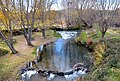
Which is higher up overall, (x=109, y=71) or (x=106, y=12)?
(x=106, y=12)

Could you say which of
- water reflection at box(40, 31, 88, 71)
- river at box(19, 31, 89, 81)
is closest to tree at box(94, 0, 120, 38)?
river at box(19, 31, 89, 81)

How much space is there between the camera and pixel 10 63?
16.6 meters

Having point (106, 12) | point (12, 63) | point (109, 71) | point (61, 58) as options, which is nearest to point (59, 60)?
point (61, 58)

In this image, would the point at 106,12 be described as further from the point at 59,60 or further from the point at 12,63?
the point at 12,63

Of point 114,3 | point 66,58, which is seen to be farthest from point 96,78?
point 114,3

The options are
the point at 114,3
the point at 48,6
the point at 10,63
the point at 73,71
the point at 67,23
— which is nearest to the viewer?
the point at 73,71

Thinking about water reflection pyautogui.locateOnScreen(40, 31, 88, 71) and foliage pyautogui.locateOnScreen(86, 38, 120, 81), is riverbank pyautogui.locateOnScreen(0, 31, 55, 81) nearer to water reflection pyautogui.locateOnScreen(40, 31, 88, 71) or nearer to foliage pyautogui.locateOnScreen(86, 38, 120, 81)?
water reflection pyautogui.locateOnScreen(40, 31, 88, 71)

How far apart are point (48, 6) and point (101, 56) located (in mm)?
19150

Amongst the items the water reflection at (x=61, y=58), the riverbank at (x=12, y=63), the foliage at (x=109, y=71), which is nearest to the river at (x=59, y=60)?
the water reflection at (x=61, y=58)

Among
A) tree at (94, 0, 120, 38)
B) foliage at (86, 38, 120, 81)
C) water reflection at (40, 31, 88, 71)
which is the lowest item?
water reflection at (40, 31, 88, 71)

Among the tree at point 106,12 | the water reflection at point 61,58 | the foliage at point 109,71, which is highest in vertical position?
the tree at point 106,12

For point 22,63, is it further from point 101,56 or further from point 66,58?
point 101,56

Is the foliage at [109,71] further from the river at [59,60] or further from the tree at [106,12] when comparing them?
the tree at [106,12]

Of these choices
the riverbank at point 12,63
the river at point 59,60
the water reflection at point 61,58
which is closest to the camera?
the riverbank at point 12,63
